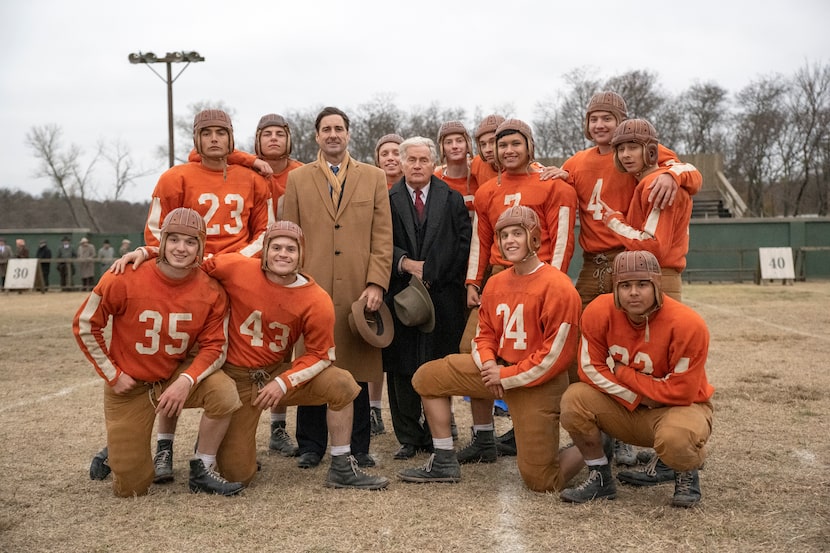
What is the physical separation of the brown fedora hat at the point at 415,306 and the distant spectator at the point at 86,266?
21.5 meters

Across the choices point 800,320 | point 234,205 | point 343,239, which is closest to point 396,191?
point 343,239

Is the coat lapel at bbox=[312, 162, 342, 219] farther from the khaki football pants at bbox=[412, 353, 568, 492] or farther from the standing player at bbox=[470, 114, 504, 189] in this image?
the khaki football pants at bbox=[412, 353, 568, 492]

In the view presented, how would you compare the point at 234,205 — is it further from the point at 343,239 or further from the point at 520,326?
the point at 520,326

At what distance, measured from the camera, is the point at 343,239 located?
5.42 m

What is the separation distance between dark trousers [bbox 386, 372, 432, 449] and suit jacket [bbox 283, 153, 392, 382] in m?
0.36

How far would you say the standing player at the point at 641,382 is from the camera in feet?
13.9

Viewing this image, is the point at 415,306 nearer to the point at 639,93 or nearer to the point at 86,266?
the point at 86,266

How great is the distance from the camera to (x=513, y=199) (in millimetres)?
5305

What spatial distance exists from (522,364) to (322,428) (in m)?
1.59

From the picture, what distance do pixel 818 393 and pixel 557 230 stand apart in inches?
144

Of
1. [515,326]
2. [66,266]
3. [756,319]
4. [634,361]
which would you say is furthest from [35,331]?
[66,266]

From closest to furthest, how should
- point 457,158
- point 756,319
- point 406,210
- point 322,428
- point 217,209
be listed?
point 217,209
point 322,428
point 406,210
point 457,158
point 756,319

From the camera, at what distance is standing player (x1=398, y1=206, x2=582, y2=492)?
464cm

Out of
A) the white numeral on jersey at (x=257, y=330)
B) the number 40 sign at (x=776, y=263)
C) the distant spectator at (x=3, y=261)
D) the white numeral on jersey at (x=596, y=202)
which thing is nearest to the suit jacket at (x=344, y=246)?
the white numeral on jersey at (x=257, y=330)
